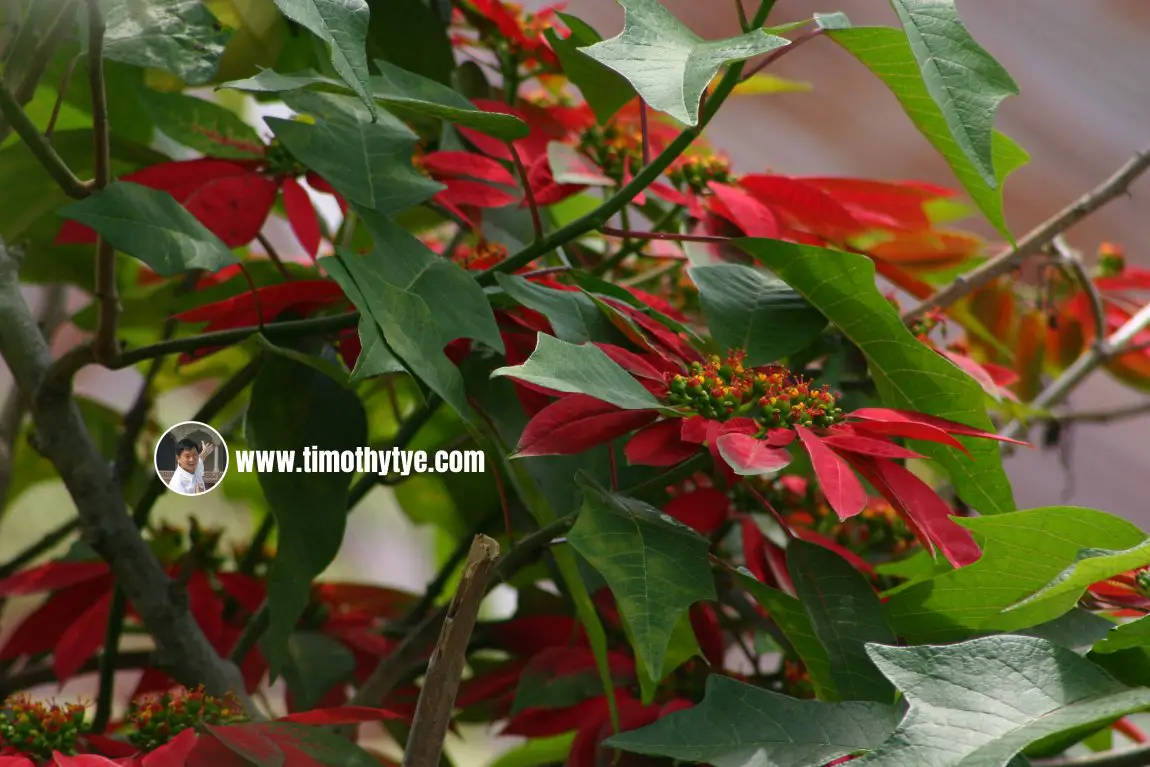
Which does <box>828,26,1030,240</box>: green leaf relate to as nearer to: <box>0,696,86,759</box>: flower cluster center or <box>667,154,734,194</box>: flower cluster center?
<box>667,154,734,194</box>: flower cluster center

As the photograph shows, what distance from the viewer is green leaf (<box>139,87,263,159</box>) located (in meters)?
0.31

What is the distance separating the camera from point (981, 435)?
24 centimetres

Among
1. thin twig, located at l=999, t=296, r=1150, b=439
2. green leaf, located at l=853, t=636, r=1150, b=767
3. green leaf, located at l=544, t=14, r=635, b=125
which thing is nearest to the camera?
green leaf, located at l=853, t=636, r=1150, b=767

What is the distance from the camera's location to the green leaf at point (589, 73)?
0.29 m

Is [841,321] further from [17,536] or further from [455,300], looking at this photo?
[17,536]

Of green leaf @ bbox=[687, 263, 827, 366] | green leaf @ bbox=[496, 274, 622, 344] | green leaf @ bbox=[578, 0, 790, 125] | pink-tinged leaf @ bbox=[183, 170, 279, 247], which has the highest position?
green leaf @ bbox=[578, 0, 790, 125]

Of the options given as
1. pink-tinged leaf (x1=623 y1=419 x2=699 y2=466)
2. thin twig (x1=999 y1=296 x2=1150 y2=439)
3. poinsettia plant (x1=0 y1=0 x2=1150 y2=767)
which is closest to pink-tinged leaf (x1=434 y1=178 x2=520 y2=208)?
poinsettia plant (x1=0 y1=0 x2=1150 y2=767)

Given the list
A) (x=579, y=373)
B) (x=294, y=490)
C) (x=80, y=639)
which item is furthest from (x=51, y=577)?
(x=579, y=373)

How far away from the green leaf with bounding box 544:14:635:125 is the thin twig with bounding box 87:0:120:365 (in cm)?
11

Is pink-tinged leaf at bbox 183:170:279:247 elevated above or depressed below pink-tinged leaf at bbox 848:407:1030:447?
below

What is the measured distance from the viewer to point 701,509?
311mm

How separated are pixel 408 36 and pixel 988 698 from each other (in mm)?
268

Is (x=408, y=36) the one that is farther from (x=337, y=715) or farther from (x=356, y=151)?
(x=337, y=715)

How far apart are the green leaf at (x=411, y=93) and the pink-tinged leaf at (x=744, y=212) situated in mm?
73
